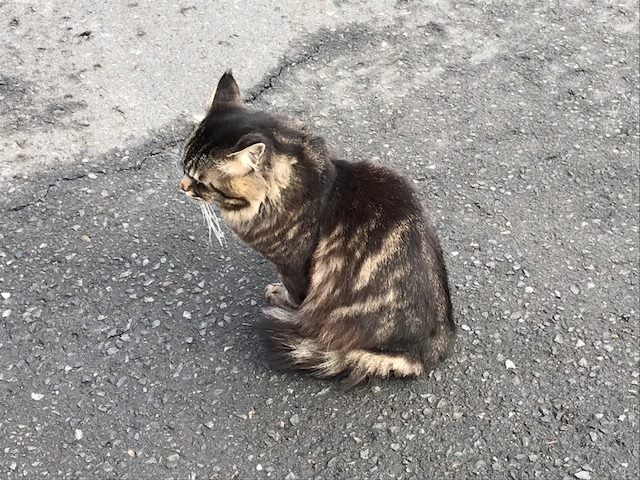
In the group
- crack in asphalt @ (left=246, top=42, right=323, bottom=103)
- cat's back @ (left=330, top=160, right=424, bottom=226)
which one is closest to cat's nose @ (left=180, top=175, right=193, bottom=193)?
cat's back @ (left=330, top=160, right=424, bottom=226)

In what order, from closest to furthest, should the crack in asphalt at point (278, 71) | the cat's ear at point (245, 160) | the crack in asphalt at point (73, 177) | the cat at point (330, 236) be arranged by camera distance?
the cat's ear at point (245, 160)
the cat at point (330, 236)
the crack in asphalt at point (73, 177)
the crack in asphalt at point (278, 71)

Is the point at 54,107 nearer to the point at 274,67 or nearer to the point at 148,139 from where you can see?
the point at 148,139

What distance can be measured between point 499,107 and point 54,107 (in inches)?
94.9

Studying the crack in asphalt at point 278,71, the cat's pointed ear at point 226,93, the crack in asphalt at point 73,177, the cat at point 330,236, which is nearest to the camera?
the cat at point 330,236

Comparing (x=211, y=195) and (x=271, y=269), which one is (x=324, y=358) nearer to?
(x=271, y=269)

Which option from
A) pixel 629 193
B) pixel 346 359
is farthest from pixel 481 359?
pixel 629 193

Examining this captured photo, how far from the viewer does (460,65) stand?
13.4ft

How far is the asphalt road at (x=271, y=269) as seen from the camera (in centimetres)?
245

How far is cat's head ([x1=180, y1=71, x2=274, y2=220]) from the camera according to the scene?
225 cm

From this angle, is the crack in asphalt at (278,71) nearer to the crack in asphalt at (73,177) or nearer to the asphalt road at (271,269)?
the asphalt road at (271,269)

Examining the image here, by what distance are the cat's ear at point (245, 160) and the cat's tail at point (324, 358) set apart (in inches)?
24.1

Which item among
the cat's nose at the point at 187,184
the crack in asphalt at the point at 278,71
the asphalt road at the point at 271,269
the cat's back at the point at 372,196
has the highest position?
the cat's nose at the point at 187,184

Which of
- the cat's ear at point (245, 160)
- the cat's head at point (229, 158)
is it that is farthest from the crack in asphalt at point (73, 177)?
the cat's ear at point (245, 160)

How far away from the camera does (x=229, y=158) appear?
2273 mm
